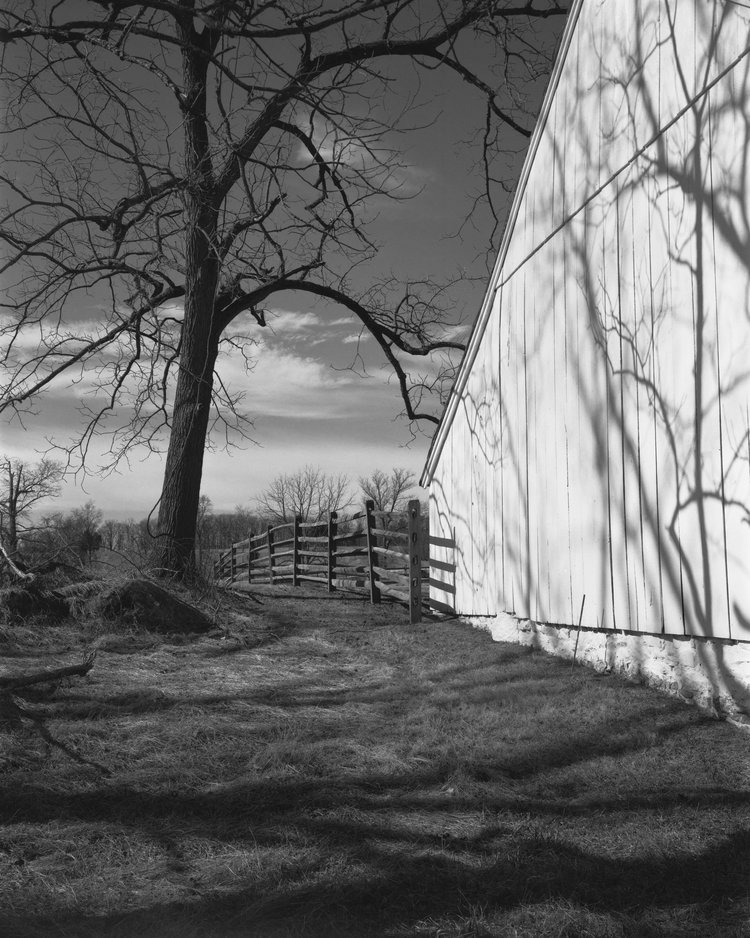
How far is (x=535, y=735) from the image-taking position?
4.80m

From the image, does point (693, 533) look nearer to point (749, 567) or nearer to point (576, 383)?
point (749, 567)

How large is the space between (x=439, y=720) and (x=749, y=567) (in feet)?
7.27

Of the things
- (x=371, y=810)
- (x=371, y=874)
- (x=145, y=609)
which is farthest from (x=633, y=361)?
(x=145, y=609)

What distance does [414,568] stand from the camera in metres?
10.6

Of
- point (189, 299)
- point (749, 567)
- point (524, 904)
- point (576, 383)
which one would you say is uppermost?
point (189, 299)

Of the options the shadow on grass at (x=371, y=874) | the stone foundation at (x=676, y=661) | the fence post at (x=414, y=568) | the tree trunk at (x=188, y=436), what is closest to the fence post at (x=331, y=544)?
the tree trunk at (x=188, y=436)

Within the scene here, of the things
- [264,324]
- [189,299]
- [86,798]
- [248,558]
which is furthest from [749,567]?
[248,558]

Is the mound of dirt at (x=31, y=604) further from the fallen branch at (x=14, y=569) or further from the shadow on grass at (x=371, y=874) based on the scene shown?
the shadow on grass at (x=371, y=874)

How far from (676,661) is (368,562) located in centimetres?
1198

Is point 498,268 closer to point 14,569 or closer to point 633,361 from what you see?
point 633,361

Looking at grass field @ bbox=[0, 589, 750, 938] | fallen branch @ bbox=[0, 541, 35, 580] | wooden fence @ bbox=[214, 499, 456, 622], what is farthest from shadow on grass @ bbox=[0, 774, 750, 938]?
wooden fence @ bbox=[214, 499, 456, 622]

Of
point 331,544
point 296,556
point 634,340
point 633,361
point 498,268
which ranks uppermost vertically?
point 498,268

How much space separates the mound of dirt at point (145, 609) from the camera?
8.46 m

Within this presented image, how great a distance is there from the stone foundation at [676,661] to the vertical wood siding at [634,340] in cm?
13
